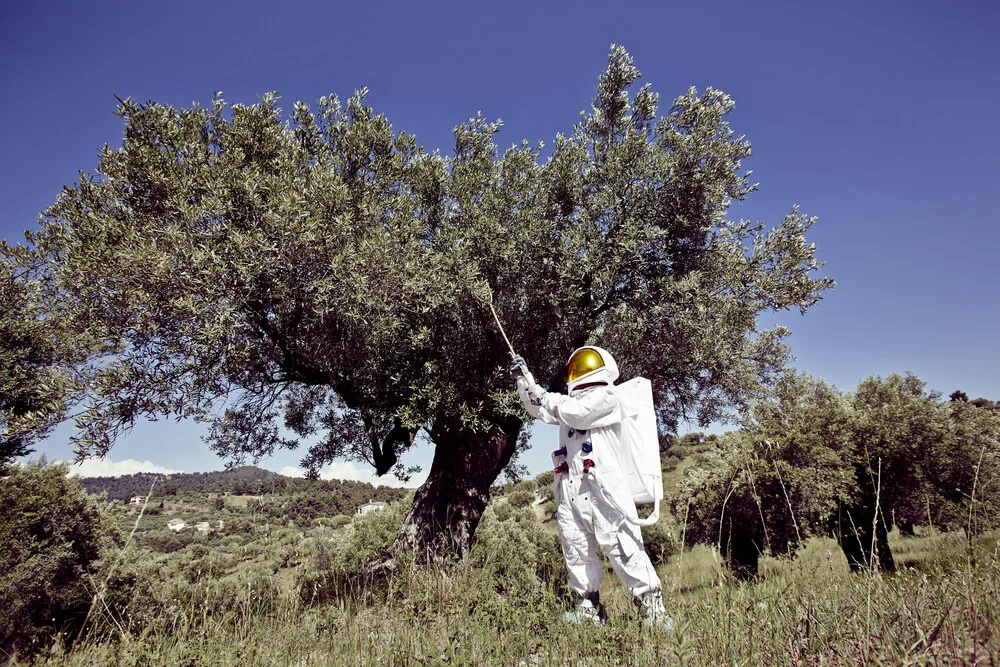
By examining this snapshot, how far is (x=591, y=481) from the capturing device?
708 centimetres

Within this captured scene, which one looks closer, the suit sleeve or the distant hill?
the distant hill

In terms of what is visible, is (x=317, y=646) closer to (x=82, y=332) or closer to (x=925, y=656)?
(x=925, y=656)

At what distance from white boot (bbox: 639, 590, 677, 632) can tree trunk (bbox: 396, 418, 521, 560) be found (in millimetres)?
6654

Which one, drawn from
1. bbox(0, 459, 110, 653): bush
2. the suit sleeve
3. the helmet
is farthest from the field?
bbox(0, 459, 110, 653): bush

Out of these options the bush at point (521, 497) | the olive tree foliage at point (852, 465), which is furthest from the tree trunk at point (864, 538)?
the bush at point (521, 497)

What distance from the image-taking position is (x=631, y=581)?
6410 mm

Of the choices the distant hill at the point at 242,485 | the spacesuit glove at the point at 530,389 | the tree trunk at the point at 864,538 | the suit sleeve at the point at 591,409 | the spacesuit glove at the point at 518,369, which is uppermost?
the spacesuit glove at the point at 518,369

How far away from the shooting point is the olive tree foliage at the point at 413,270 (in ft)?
27.7

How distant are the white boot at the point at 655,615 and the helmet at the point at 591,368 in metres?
3.23

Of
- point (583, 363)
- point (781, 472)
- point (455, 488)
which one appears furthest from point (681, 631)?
point (781, 472)

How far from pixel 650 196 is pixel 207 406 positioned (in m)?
11.9

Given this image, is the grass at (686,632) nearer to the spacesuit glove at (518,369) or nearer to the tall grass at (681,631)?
the tall grass at (681,631)

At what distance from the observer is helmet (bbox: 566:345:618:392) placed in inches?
298

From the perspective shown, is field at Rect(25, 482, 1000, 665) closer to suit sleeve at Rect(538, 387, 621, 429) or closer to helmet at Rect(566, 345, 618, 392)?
suit sleeve at Rect(538, 387, 621, 429)
